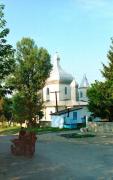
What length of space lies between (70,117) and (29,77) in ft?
28.5

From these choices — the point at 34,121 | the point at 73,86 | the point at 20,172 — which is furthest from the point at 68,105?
the point at 20,172

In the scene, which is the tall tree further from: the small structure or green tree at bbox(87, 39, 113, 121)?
the small structure

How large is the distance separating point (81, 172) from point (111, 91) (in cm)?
3526

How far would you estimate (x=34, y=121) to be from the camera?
73312mm

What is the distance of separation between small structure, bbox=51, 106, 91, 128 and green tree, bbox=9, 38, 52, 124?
3259 millimetres

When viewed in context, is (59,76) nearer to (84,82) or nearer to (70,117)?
(84,82)

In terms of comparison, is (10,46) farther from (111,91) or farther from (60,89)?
(60,89)

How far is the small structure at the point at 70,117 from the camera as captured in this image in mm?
70062

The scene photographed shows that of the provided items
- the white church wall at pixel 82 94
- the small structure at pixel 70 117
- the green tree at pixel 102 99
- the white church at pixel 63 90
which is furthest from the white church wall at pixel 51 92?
the green tree at pixel 102 99

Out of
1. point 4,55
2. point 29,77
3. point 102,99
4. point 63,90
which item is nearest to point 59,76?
point 63,90

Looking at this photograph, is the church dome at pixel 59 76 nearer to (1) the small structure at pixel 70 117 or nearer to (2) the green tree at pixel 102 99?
(1) the small structure at pixel 70 117

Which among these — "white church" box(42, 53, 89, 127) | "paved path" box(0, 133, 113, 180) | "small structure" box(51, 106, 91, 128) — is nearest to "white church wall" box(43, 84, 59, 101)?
"white church" box(42, 53, 89, 127)

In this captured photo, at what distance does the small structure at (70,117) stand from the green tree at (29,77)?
326cm

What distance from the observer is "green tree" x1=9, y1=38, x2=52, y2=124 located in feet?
237
